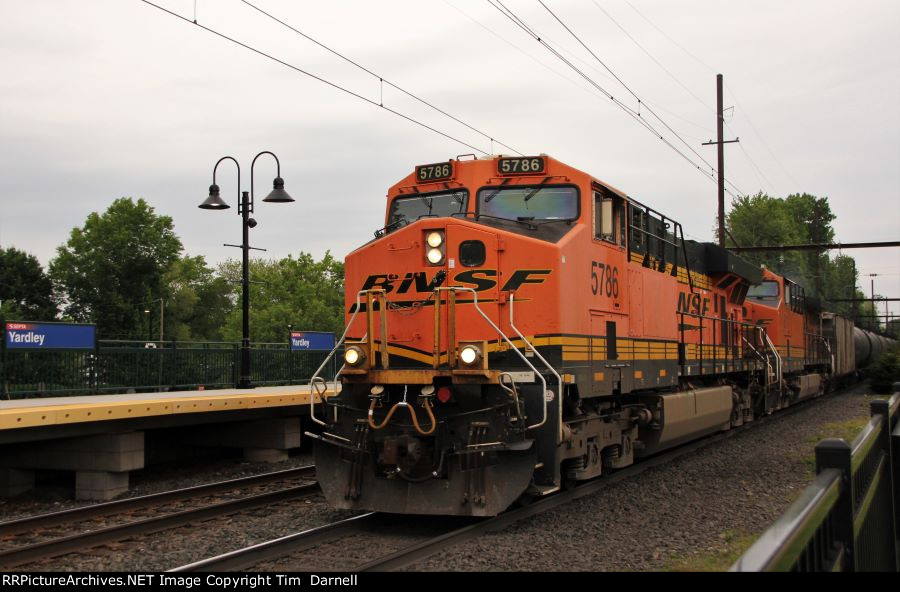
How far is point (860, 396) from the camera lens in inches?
1105

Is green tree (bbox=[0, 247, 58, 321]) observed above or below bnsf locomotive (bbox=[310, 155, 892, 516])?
above

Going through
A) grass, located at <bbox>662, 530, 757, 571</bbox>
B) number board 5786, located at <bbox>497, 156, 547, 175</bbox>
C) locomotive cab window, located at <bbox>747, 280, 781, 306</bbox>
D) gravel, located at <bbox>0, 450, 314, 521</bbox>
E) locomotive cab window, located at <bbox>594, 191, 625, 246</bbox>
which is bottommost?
gravel, located at <bbox>0, 450, 314, 521</bbox>

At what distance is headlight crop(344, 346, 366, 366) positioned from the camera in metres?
8.09

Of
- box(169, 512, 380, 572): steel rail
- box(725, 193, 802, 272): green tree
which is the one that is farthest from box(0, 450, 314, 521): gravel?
box(725, 193, 802, 272): green tree

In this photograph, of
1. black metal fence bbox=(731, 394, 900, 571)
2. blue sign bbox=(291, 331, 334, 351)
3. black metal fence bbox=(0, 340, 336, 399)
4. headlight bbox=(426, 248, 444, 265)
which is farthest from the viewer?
blue sign bbox=(291, 331, 334, 351)

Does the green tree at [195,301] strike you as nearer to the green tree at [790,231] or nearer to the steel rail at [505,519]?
the green tree at [790,231]

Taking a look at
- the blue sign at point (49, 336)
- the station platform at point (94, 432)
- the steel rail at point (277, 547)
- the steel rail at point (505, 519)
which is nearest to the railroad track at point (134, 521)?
the station platform at point (94, 432)

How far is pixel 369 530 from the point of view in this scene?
799 centimetres

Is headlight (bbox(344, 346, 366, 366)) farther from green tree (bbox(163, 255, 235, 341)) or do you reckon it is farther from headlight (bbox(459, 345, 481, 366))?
green tree (bbox(163, 255, 235, 341))

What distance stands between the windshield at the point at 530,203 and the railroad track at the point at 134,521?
439cm

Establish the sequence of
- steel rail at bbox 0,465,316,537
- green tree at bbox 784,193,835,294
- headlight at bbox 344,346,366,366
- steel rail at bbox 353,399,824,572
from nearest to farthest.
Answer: steel rail at bbox 353,399,824,572
headlight at bbox 344,346,366,366
steel rail at bbox 0,465,316,537
green tree at bbox 784,193,835,294

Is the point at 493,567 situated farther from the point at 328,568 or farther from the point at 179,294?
the point at 179,294

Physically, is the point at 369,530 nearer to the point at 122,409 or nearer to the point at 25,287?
the point at 122,409

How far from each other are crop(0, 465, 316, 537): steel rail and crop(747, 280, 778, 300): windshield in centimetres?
1308
